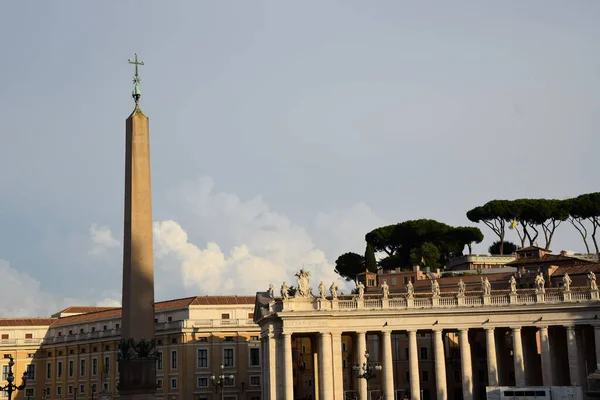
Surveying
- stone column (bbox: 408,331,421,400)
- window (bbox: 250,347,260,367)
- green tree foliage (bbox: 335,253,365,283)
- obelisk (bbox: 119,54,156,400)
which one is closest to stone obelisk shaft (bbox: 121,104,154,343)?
obelisk (bbox: 119,54,156,400)

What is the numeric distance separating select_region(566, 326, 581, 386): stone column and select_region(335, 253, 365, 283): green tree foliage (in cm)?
5060

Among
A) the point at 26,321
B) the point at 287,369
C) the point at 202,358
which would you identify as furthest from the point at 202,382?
the point at 26,321

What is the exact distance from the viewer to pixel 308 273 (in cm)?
7462

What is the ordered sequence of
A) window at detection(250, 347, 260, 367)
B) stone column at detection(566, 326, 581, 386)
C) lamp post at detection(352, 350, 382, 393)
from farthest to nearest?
1. window at detection(250, 347, 260, 367)
2. stone column at detection(566, 326, 581, 386)
3. lamp post at detection(352, 350, 382, 393)

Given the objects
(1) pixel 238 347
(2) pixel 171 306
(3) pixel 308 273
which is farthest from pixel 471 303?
(2) pixel 171 306

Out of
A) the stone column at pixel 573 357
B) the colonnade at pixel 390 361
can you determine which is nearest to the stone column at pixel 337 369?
the colonnade at pixel 390 361

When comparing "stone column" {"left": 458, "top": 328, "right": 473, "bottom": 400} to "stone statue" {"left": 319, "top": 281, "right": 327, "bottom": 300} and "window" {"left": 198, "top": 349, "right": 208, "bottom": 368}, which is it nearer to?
"stone statue" {"left": 319, "top": 281, "right": 327, "bottom": 300}

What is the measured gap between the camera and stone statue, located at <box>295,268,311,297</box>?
74.4 m

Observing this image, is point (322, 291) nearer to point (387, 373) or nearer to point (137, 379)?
point (387, 373)

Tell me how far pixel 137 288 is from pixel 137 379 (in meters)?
3.12

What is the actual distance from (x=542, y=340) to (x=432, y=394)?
833 inches

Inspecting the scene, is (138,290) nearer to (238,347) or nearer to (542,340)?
(542,340)

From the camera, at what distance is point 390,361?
7231cm

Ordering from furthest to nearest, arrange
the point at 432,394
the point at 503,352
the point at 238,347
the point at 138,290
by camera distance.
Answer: the point at 238,347 < the point at 432,394 < the point at 503,352 < the point at 138,290
